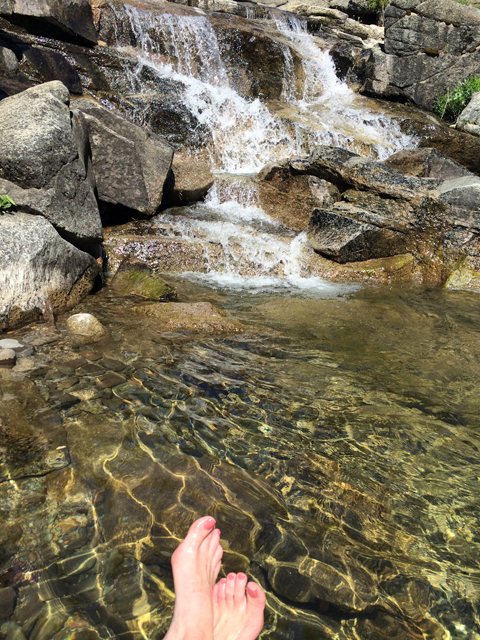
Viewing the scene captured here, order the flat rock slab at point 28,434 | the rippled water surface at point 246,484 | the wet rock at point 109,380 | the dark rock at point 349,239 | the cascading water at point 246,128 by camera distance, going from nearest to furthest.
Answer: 1. the rippled water surface at point 246,484
2. the flat rock slab at point 28,434
3. the wet rock at point 109,380
4. the cascading water at point 246,128
5. the dark rock at point 349,239

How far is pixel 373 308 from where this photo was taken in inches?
248

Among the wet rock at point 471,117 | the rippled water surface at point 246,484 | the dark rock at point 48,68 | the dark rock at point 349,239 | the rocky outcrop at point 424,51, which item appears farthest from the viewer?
the rocky outcrop at point 424,51

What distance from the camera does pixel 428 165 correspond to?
977cm

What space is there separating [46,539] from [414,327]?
4722 mm

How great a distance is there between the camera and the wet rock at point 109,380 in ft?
11.1

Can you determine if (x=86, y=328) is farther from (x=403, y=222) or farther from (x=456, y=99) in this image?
(x=456, y=99)

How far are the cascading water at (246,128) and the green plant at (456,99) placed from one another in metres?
2.67

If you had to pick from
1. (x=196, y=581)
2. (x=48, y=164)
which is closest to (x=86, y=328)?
(x=48, y=164)

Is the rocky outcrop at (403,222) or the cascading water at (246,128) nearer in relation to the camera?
the cascading water at (246,128)

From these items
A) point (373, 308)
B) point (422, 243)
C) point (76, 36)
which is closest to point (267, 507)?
point (373, 308)

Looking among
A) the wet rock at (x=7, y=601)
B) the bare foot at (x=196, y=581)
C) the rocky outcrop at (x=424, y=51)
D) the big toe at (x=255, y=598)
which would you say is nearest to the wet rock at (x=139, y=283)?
the bare foot at (x=196, y=581)

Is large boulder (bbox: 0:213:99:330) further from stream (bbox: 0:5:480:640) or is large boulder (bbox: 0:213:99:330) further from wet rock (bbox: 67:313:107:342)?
wet rock (bbox: 67:313:107:342)

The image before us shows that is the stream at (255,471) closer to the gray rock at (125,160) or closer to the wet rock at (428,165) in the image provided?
the gray rock at (125,160)

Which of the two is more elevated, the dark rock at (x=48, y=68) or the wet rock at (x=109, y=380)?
the dark rock at (x=48, y=68)
